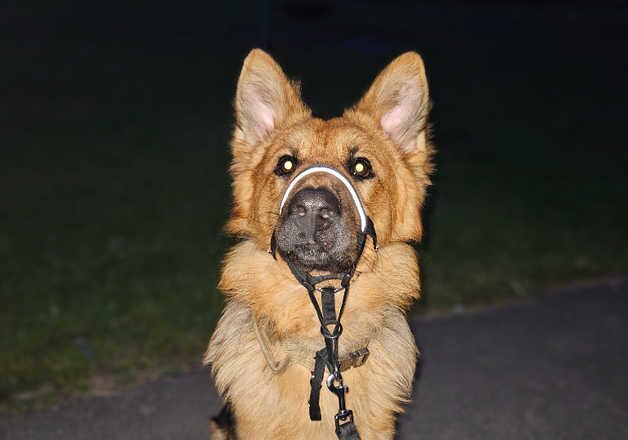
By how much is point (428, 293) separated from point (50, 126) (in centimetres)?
1010

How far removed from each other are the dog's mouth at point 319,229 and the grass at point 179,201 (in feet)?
4.90

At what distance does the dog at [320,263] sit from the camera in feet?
10.6

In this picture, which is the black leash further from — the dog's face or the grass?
the grass

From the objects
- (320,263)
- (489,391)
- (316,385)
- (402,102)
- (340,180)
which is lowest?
(489,391)

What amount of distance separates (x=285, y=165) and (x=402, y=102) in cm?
83

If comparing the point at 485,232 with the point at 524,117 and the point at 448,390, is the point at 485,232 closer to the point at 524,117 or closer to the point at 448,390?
the point at 448,390

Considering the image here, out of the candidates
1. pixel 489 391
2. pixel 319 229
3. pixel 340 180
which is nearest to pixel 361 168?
pixel 340 180

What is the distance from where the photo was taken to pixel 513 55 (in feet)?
84.5

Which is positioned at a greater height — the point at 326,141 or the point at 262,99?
the point at 262,99

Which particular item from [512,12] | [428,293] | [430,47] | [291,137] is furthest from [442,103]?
[512,12]

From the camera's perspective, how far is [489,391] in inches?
206

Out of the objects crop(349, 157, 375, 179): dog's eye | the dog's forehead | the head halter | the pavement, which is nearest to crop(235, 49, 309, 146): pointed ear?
the dog's forehead

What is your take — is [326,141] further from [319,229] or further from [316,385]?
[316,385]

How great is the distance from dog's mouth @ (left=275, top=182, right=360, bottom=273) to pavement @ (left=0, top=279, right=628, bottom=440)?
208cm
